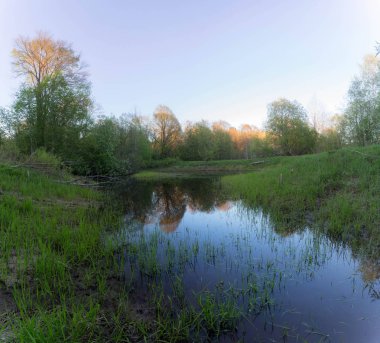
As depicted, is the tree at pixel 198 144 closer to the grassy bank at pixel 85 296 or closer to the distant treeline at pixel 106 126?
the distant treeline at pixel 106 126

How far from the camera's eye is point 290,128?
4497 cm

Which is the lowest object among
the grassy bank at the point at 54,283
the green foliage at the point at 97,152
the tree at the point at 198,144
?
the grassy bank at the point at 54,283

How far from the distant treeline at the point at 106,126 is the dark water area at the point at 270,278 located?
45.8ft

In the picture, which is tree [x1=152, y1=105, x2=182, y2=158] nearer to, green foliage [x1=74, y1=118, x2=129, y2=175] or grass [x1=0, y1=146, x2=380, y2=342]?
green foliage [x1=74, y1=118, x2=129, y2=175]

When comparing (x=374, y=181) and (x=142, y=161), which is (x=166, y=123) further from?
(x=374, y=181)

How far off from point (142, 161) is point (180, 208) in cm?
3910

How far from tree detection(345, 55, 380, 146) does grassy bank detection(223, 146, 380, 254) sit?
22324 millimetres

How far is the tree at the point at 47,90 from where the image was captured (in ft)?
72.2

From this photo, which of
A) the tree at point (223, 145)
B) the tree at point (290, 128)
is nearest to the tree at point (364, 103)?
the tree at point (290, 128)

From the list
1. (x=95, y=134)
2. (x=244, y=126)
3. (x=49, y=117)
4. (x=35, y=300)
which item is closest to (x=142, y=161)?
(x=95, y=134)

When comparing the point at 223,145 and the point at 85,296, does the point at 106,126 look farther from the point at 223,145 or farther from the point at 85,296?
the point at 223,145

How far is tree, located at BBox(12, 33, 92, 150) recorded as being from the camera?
2200 cm

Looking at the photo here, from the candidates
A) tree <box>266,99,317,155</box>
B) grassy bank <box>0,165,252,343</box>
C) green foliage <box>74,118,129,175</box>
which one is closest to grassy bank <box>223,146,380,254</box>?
grassy bank <box>0,165,252,343</box>

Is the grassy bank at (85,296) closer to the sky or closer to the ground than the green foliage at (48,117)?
closer to the ground
